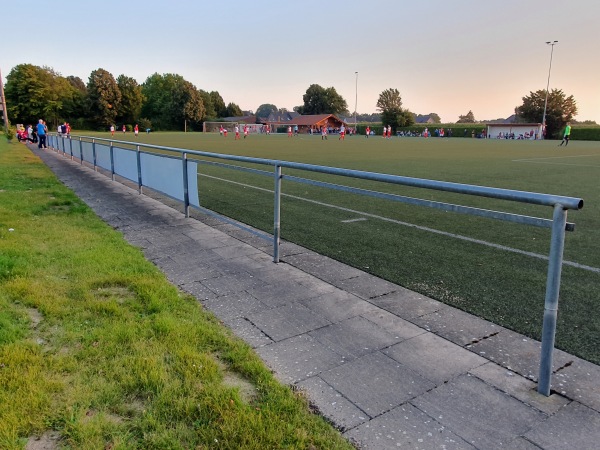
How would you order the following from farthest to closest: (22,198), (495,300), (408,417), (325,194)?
(325,194) → (22,198) → (495,300) → (408,417)

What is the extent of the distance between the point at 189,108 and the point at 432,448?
105 m

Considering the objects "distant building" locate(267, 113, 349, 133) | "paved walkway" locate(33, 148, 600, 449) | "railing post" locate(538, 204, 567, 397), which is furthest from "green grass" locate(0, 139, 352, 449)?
"distant building" locate(267, 113, 349, 133)

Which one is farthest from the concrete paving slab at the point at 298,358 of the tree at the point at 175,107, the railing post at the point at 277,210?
the tree at the point at 175,107

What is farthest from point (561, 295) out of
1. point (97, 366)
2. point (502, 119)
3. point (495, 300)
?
point (502, 119)

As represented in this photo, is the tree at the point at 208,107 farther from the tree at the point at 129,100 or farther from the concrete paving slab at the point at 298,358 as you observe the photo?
the concrete paving slab at the point at 298,358

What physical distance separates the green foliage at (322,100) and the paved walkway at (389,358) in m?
132

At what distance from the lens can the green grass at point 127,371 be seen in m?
2.22

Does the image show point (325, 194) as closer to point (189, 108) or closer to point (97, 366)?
point (97, 366)

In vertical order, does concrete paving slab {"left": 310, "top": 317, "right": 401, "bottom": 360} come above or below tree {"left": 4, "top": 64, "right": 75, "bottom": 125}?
below

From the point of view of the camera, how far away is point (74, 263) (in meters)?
4.75

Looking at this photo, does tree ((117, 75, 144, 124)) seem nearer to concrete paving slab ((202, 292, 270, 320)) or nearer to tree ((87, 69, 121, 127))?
tree ((87, 69, 121, 127))

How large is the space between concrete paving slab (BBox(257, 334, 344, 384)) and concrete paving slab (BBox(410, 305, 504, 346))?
913 millimetres

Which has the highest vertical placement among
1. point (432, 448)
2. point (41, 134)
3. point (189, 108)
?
point (189, 108)

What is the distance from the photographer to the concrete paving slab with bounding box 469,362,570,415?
2545 millimetres
